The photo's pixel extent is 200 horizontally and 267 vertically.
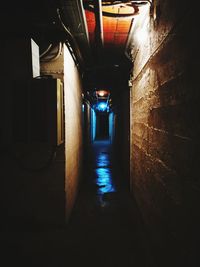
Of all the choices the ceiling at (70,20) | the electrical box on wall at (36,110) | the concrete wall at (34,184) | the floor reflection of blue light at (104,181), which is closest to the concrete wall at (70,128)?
the concrete wall at (34,184)

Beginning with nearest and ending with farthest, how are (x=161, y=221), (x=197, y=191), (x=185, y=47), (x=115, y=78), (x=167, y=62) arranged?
(x=197, y=191)
(x=185, y=47)
(x=167, y=62)
(x=161, y=221)
(x=115, y=78)

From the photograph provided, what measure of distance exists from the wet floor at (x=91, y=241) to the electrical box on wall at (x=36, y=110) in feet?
6.40

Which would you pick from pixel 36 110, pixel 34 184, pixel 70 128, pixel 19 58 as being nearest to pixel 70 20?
pixel 19 58

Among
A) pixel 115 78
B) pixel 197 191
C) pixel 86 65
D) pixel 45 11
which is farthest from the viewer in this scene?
pixel 115 78

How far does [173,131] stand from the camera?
238 centimetres

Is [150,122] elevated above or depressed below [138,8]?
below

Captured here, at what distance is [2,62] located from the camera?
12.5ft

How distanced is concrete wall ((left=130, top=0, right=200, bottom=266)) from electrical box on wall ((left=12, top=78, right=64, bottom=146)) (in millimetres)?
1780

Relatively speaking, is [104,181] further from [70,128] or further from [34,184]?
→ [34,184]

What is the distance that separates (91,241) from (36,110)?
2.74 meters

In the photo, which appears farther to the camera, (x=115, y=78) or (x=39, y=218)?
(x=115, y=78)

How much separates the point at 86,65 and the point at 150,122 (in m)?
4.26

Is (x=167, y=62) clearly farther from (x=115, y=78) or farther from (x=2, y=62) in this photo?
(x=115, y=78)

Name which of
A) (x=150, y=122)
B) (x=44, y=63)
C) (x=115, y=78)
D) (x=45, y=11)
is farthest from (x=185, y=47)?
(x=115, y=78)
